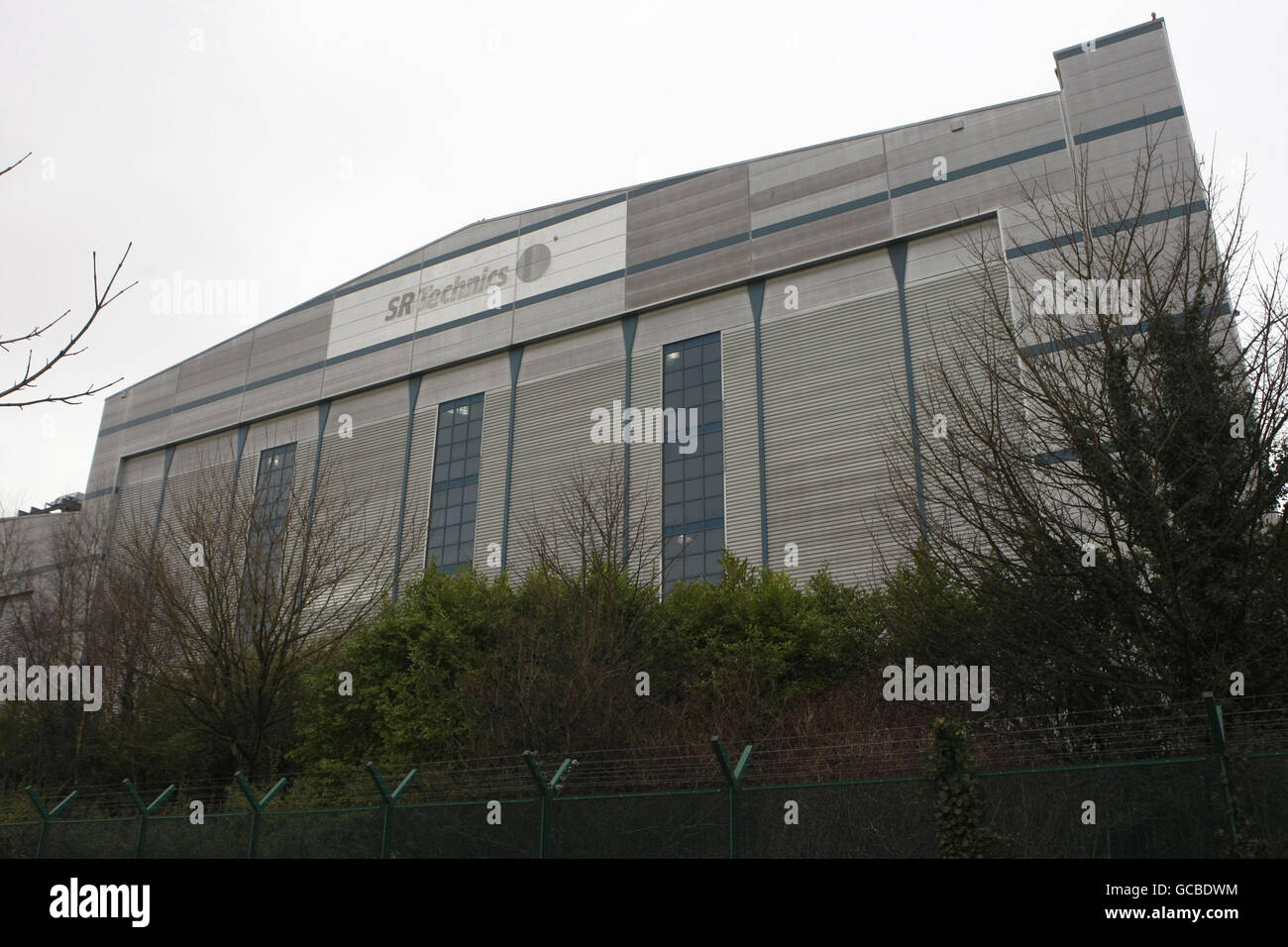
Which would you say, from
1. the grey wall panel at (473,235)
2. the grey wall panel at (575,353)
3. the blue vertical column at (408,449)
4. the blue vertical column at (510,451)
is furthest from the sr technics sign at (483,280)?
the blue vertical column at (408,449)

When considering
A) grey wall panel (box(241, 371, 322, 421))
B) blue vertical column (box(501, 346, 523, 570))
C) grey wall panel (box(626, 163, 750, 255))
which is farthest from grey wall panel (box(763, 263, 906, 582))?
grey wall panel (box(241, 371, 322, 421))

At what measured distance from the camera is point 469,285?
4053cm

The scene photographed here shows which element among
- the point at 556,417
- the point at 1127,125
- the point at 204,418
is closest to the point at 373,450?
the point at 556,417

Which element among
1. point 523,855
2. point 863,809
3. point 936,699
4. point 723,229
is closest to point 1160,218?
point 723,229

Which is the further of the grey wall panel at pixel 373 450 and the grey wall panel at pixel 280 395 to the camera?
the grey wall panel at pixel 280 395

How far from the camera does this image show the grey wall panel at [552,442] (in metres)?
34.2

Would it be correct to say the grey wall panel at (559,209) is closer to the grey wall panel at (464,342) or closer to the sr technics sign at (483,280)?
the sr technics sign at (483,280)

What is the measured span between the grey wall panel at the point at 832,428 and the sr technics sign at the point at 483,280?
29.2ft

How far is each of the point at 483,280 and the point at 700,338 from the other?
10718 mm

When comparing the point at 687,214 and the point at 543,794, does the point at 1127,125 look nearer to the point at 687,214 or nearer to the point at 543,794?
the point at 687,214

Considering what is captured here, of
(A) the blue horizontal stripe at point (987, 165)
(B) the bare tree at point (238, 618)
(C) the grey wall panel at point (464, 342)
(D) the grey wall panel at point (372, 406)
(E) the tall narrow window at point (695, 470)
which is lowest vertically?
(B) the bare tree at point (238, 618)

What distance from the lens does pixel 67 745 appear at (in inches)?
1098

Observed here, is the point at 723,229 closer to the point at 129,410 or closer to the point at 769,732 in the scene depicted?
the point at 769,732
